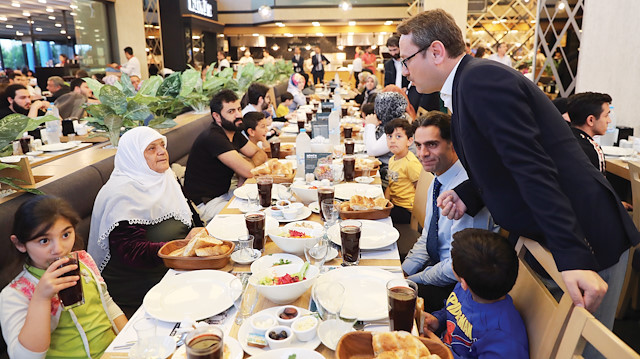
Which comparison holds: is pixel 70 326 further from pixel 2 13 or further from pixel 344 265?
pixel 2 13

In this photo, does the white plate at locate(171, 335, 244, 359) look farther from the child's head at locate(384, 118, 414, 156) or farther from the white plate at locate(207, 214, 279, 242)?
the child's head at locate(384, 118, 414, 156)

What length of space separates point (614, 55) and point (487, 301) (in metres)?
4.41

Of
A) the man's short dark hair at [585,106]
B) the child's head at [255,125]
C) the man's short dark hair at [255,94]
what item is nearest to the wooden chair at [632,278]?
the man's short dark hair at [585,106]

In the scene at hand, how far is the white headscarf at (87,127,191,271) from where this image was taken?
2.23 m

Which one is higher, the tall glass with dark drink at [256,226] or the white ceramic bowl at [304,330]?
the tall glass with dark drink at [256,226]

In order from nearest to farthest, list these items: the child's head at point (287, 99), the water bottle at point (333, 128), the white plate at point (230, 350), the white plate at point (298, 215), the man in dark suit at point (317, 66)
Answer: the white plate at point (230, 350) → the white plate at point (298, 215) → the water bottle at point (333, 128) → the child's head at point (287, 99) → the man in dark suit at point (317, 66)

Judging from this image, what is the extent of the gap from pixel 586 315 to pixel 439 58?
3.47ft

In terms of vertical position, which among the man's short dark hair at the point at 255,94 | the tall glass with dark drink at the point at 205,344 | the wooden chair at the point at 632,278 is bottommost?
the wooden chair at the point at 632,278

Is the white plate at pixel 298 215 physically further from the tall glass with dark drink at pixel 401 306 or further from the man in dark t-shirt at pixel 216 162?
the man in dark t-shirt at pixel 216 162

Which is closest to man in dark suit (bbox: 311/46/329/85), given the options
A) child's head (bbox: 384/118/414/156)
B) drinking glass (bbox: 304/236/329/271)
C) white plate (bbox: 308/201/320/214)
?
child's head (bbox: 384/118/414/156)

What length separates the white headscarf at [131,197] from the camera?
2.23 meters

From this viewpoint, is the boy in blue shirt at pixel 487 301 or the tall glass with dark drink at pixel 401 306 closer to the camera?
the tall glass with dark drink at pixel 401 306

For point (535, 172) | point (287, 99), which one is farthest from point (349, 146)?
point (287, 99)

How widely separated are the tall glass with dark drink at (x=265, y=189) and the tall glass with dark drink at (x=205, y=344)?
1282 mm
